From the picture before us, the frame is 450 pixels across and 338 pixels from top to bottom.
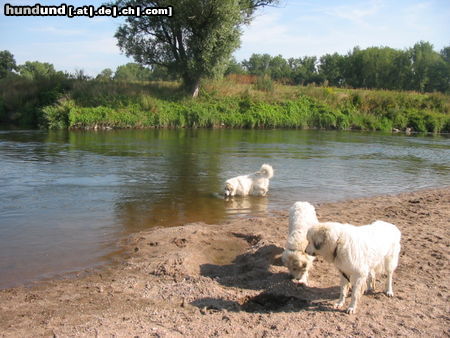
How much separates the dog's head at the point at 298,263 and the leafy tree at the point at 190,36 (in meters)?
31.4

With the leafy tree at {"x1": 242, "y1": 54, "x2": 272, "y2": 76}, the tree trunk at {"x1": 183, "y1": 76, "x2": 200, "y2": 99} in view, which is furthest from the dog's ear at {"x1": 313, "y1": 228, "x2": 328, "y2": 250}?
the leafy tree at {"x1": 242, "y1": 54, "x2": 272, "y2": 76}

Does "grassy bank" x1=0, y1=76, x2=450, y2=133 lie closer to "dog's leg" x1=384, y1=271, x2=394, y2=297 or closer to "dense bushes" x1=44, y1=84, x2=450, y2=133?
"dense bushes" x1=44, y1=84, x2=450, y2=133

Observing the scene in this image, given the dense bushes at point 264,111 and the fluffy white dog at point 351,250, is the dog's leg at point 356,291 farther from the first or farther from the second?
the dense bushes at point 264,111

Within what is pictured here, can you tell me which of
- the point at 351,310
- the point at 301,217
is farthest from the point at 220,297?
the point at 301,217

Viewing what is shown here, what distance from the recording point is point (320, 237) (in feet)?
18.5

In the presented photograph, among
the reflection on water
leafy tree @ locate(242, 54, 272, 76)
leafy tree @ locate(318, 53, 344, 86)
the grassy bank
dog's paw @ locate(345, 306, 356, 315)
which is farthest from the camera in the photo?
leafy tree @ locate(242, 54, 272, 76)

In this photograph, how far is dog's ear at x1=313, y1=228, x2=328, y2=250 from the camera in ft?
18.5

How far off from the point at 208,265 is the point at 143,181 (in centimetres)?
798

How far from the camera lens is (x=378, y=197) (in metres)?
13.3

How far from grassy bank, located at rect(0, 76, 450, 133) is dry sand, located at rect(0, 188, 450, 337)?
27.1 metres

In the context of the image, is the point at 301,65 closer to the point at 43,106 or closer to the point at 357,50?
→ the point at 357,50

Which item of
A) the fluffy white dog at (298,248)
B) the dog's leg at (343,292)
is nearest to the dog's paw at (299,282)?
the fluffy white dog at (298,248)

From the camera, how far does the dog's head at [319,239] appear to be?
564cm

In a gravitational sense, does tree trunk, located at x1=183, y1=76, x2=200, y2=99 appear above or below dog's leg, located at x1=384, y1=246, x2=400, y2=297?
above
